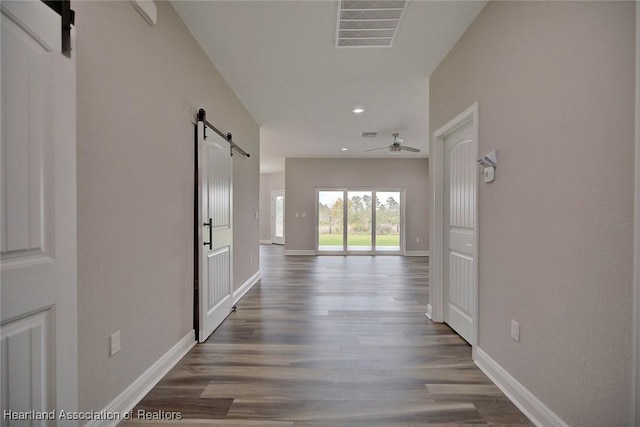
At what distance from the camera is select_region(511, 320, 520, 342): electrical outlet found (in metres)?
1.68

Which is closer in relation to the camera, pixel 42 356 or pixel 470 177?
pixel 42 356

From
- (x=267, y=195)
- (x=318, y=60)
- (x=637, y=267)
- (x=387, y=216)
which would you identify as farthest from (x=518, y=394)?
(x=267, y=195)

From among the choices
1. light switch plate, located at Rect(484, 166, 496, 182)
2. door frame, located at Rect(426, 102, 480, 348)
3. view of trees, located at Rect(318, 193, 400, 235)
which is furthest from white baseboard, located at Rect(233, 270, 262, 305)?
view of trees, located at Rect(318, 193, 400, 235)

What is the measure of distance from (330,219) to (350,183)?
1.17 metres

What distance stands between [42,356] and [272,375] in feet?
Answer: 4.29

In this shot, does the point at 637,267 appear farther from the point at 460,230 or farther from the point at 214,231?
the point at 214,231

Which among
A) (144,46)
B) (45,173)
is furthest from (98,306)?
(144,46)

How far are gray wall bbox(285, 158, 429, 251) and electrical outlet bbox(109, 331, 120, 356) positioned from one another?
6.31 meters

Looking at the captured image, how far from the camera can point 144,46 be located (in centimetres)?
173

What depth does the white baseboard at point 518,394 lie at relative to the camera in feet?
4.78

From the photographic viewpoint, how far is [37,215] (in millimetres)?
1020

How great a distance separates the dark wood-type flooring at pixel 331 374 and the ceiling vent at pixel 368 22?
266 cm

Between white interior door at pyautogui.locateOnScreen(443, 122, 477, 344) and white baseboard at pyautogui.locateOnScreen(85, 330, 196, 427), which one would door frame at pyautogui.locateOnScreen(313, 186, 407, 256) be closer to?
white interior door at pyautogui.locateOnScreen(443, 122, 477, 344)

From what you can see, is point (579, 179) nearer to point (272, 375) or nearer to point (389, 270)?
point (272, 375)
